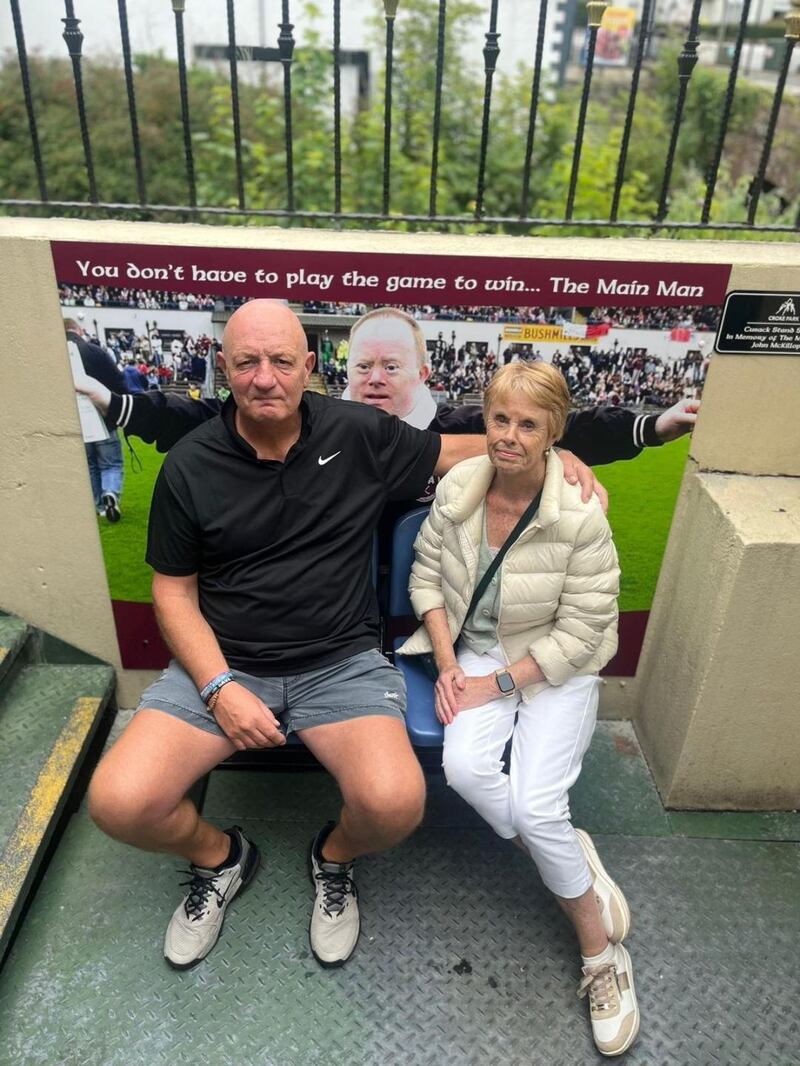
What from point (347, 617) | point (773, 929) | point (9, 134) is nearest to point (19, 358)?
point (347, 617)

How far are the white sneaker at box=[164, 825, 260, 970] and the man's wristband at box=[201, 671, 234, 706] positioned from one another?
1.95 ft

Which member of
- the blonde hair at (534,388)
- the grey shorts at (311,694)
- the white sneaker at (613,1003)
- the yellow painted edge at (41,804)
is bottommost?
the white sneaker at (613,1003)

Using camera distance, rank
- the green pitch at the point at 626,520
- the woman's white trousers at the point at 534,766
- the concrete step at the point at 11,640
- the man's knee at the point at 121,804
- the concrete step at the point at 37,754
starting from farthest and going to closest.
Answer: the concrete step at the point at 11,640 → the green pitch at the point at 626,520 → the concrete step at the point at 37,754 → the woman's white trousers at the point at 534,766 → the man's knee at the point at 121,804

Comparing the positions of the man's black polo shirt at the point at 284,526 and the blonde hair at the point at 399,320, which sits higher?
the blonde hair at the point at 399,320

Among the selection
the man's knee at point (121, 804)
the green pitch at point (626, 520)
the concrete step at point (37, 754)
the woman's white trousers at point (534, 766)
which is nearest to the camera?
the man's knee at point (121, 804)

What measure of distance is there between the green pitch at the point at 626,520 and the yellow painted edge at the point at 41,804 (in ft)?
1.60

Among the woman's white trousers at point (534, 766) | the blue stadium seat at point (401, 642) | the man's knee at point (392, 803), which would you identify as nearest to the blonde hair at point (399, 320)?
the blue stadium seat at point (401, 642)

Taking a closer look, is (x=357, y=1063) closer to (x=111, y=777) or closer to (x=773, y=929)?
(x=111, y=777)

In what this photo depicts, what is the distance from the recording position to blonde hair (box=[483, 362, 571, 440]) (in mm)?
2256

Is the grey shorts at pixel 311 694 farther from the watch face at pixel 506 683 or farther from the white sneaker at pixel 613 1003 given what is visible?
the white sneaker at pixel 613 1003

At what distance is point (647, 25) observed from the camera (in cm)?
258

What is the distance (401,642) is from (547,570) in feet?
2.35

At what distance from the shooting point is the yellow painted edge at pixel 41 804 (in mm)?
2510

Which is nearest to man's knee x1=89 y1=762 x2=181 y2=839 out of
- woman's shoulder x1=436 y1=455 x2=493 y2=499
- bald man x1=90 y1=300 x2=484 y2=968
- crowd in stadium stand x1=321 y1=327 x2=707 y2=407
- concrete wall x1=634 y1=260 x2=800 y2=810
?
bald man x1=90 y1=300 x2=484 y2=968
